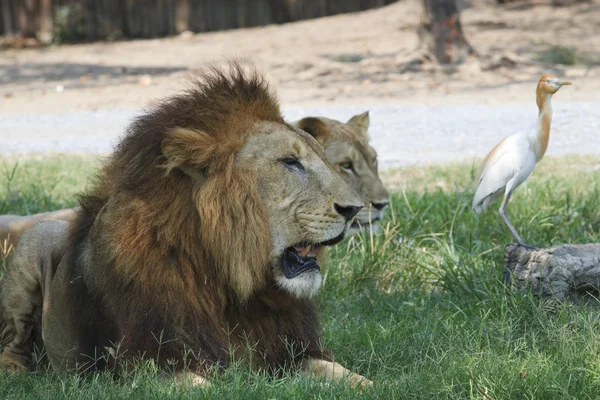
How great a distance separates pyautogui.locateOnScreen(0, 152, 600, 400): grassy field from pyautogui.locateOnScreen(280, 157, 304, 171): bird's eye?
0.74m

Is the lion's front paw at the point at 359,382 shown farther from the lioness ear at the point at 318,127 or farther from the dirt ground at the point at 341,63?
the dirt ground at the point at 341,63

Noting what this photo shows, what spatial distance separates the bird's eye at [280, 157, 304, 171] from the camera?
12.0ft

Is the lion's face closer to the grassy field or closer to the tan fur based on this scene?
the grassy field

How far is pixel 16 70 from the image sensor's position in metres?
16.5

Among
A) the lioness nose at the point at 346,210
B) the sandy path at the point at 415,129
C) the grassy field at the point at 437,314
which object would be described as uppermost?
the lioness nose at the point at 346,210

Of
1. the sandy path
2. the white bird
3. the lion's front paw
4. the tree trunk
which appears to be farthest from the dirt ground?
the lion's front paw

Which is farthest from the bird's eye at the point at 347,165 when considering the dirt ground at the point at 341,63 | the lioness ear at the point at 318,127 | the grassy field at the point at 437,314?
Answer: the dirt ground at the point at 341,63

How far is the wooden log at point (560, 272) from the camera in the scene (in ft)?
14.7

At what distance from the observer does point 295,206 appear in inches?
142

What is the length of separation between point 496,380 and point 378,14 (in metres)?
16.6

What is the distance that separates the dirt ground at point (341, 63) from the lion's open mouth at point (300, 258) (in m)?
8.29

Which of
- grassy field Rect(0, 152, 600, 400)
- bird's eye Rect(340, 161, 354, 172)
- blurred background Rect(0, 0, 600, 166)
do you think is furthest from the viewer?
blurred background Rect(0, 0, 600, 166)

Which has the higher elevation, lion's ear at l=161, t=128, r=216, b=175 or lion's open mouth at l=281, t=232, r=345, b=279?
lion's ear at l=161, t=128, r=216, b=175

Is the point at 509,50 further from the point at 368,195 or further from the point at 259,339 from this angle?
the point at 259,339
